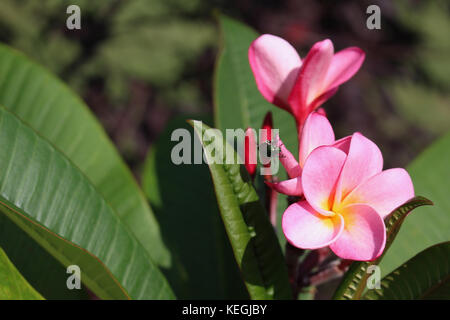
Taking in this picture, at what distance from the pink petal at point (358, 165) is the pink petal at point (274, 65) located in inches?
7.2

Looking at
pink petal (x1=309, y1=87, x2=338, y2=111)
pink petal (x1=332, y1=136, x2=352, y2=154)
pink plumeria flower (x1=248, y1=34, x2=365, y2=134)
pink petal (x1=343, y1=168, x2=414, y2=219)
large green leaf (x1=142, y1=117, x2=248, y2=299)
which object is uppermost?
pink plumeria flower (x1=248, y1=34, x2=365, y2=134)

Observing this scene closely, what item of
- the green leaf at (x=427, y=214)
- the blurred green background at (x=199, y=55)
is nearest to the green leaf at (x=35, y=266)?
the green leaf at (x=427, y=214)

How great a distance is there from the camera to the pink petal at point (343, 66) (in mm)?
740

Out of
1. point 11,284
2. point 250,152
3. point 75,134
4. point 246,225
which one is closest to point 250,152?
point 250,152

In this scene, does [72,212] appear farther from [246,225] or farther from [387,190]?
[387,190]

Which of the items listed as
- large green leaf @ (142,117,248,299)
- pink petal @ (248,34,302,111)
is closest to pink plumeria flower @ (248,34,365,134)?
pink petal @ (248,34,302,111)

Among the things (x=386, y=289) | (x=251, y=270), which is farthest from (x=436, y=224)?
(x=251, y=270)

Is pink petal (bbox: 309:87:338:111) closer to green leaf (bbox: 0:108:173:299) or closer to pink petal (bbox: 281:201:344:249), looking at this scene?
pink petal (bbox: 281:201:344:249)

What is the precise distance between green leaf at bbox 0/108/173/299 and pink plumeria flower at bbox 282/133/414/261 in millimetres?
274

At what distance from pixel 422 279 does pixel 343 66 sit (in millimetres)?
319

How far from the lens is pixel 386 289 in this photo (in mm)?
679

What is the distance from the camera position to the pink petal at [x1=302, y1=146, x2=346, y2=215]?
583 millimetres

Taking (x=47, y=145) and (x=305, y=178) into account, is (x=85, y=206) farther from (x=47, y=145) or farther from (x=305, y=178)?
(x=305, y=178)

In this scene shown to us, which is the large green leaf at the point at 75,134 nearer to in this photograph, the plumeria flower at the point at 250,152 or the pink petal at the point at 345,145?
the plumeria flower at the point at 250,152
